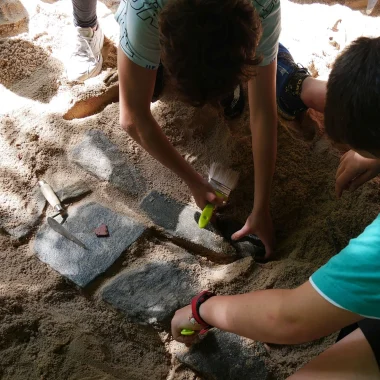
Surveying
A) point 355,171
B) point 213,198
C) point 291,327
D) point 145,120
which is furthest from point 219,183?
point 291,327

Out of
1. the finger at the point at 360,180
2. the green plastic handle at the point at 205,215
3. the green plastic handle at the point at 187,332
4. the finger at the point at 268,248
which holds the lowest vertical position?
the finger at the point at 268,248

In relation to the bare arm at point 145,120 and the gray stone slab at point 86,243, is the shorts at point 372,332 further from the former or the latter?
the gray stone slab at point 86,243

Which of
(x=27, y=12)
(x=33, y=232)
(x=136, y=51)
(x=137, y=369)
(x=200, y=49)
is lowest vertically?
(x=137, y=369)

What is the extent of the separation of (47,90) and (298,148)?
1.20 metres

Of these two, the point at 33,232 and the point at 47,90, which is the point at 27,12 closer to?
the point at 47,90

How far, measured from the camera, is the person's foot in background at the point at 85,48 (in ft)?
7.00

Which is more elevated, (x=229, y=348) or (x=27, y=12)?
(x=27, y=12)

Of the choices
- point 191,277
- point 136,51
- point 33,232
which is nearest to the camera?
point 136,51

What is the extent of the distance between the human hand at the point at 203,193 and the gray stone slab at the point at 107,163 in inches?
11.6

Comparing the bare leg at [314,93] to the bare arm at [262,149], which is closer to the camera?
the bare arm at [262,149]

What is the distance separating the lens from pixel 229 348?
1.37 m

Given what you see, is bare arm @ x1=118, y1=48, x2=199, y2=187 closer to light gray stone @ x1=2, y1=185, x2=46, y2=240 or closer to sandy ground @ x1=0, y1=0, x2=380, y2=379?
sandy ground @ x1=0, y1=0, x2=380, y2=379

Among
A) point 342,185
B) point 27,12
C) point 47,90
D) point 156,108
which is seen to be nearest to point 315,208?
point 342,185

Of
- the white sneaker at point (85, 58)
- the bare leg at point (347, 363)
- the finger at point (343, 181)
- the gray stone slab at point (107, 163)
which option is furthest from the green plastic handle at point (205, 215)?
the white sneaker at point (85, 58)
